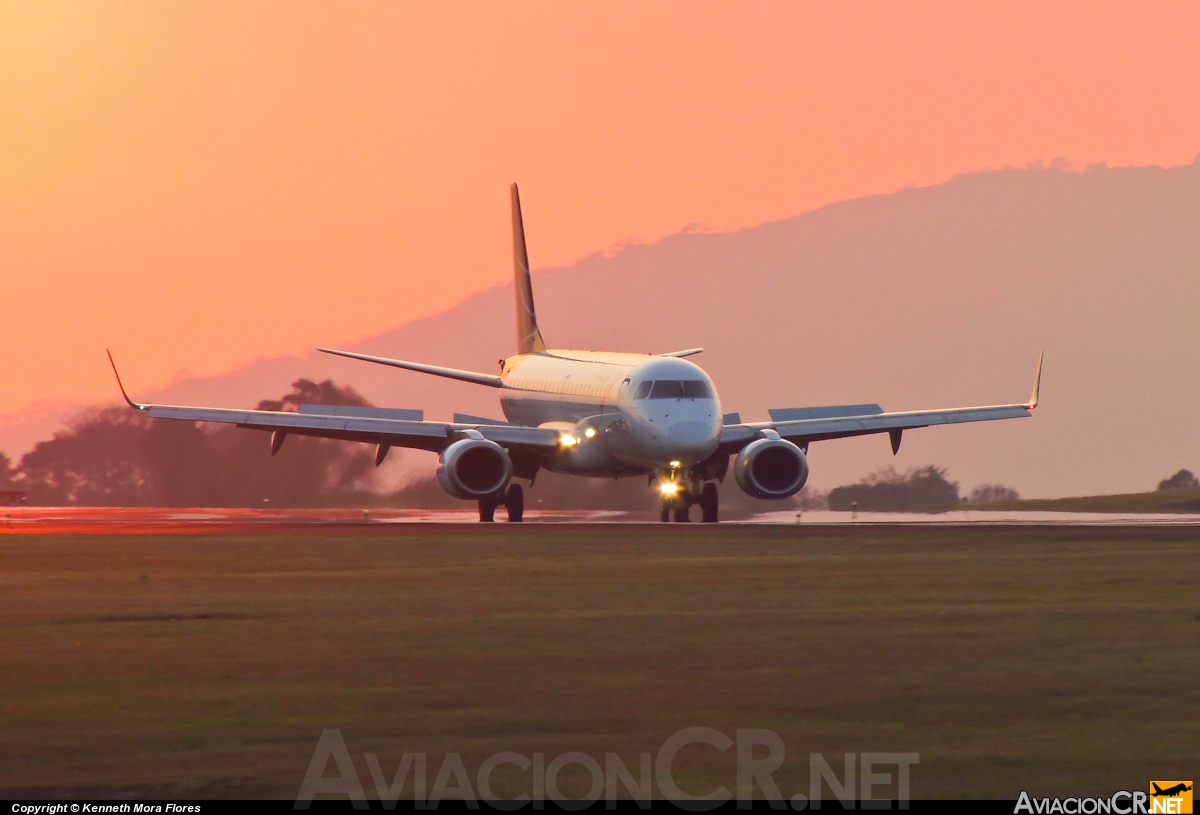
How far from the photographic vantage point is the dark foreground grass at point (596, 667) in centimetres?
1039

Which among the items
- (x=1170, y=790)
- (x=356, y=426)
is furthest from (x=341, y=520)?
(x=1170, y=790)

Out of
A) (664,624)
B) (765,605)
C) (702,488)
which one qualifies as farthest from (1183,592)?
(702,488)

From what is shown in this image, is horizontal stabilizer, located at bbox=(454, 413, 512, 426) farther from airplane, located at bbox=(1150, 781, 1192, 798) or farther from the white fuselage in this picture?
airplane, located at bbox=(1150, 781, 1192, 798)

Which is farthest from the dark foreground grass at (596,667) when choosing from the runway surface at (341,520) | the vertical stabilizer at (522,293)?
the vertical stabilizer at (522,293)

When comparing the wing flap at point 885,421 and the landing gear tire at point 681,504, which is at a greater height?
the wing flap at point 885,421

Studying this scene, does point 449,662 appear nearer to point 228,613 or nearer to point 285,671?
point 285,671

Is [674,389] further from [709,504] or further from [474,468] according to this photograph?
[474,468]

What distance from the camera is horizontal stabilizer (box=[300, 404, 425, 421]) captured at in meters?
47.2

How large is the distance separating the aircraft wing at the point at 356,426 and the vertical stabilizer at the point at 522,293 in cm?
1173

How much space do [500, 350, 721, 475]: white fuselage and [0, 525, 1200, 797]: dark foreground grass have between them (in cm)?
1544


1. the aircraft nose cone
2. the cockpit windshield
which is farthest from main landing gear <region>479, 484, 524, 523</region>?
the aircraft nose cone

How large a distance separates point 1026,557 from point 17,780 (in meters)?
19.8

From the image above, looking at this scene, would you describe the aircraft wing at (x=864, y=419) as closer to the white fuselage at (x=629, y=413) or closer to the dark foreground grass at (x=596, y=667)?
the white fuselage at (x=629, y=413)

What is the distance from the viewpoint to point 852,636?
53.6ft
